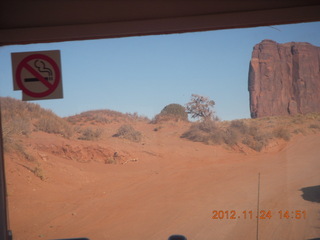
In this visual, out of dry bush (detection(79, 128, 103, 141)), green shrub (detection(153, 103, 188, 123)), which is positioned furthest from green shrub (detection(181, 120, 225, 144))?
dry bush (detection(79, 128, 103, 141))

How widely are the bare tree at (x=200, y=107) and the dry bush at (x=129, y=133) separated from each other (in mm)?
1966

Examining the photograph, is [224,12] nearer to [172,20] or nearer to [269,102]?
[172,20]

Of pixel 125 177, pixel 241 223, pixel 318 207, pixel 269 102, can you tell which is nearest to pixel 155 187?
pixel 125 177

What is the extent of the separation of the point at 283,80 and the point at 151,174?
262 inches

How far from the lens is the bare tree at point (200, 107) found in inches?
449

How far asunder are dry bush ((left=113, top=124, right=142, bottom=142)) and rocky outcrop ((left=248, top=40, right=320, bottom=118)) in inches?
150

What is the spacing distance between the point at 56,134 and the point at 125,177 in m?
3.02

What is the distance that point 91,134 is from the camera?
37.7ft

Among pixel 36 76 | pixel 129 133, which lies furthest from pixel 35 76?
pixel 129 133

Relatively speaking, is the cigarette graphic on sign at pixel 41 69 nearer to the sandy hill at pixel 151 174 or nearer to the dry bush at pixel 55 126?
the sandy hill at pixel 151 174

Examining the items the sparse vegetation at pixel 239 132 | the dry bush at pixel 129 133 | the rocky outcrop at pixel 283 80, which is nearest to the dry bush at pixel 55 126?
the dry bush at pixel 129 133
